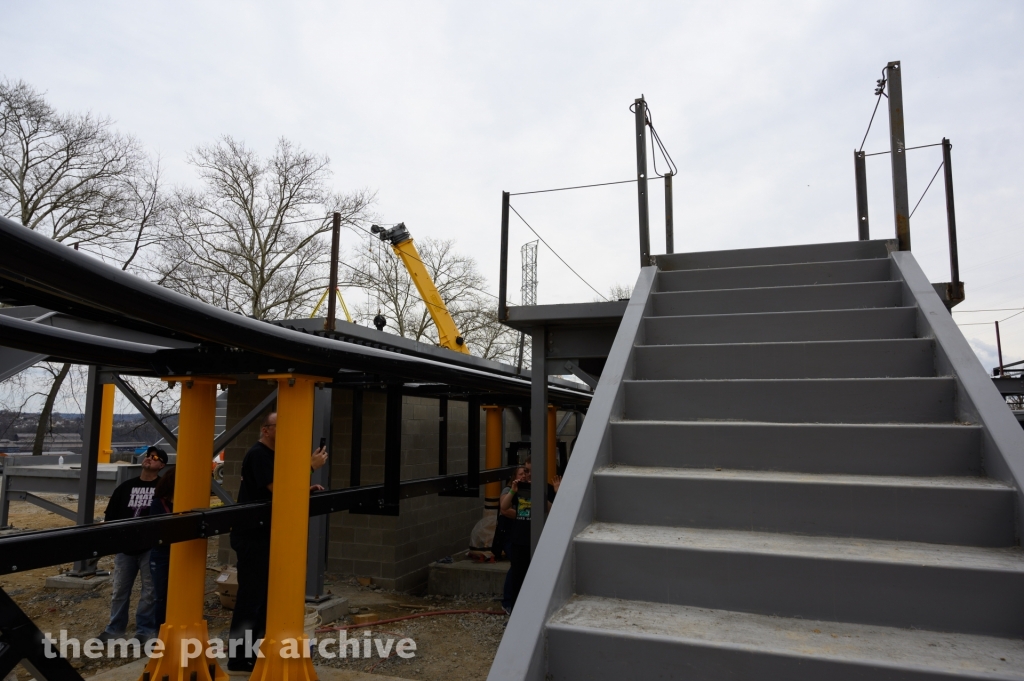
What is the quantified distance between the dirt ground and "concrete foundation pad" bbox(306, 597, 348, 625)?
0.26ft

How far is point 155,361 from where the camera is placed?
3.74 m

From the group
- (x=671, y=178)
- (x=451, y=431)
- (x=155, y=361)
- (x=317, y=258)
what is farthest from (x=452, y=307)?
(x=155, y=361)

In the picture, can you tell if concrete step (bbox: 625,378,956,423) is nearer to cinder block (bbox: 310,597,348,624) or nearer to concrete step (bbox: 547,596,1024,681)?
concrete step (bbox: 547,596,1024,681)

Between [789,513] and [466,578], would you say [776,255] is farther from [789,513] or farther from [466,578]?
[466,578]

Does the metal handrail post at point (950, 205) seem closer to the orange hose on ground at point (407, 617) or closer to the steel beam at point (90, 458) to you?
the orange hose on ground at point (407, 617)

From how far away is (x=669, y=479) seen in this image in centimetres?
255

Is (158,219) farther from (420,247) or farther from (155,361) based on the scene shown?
(155,361)

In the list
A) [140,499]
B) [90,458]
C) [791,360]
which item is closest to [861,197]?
[791,360]

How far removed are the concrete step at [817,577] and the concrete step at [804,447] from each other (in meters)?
0.41

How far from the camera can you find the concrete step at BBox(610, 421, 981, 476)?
2.54 m

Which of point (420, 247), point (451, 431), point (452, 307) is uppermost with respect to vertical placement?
point (420, 247)

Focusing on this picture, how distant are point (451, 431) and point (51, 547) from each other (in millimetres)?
7917

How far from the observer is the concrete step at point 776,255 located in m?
4.38

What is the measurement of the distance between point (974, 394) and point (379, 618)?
6253mm
